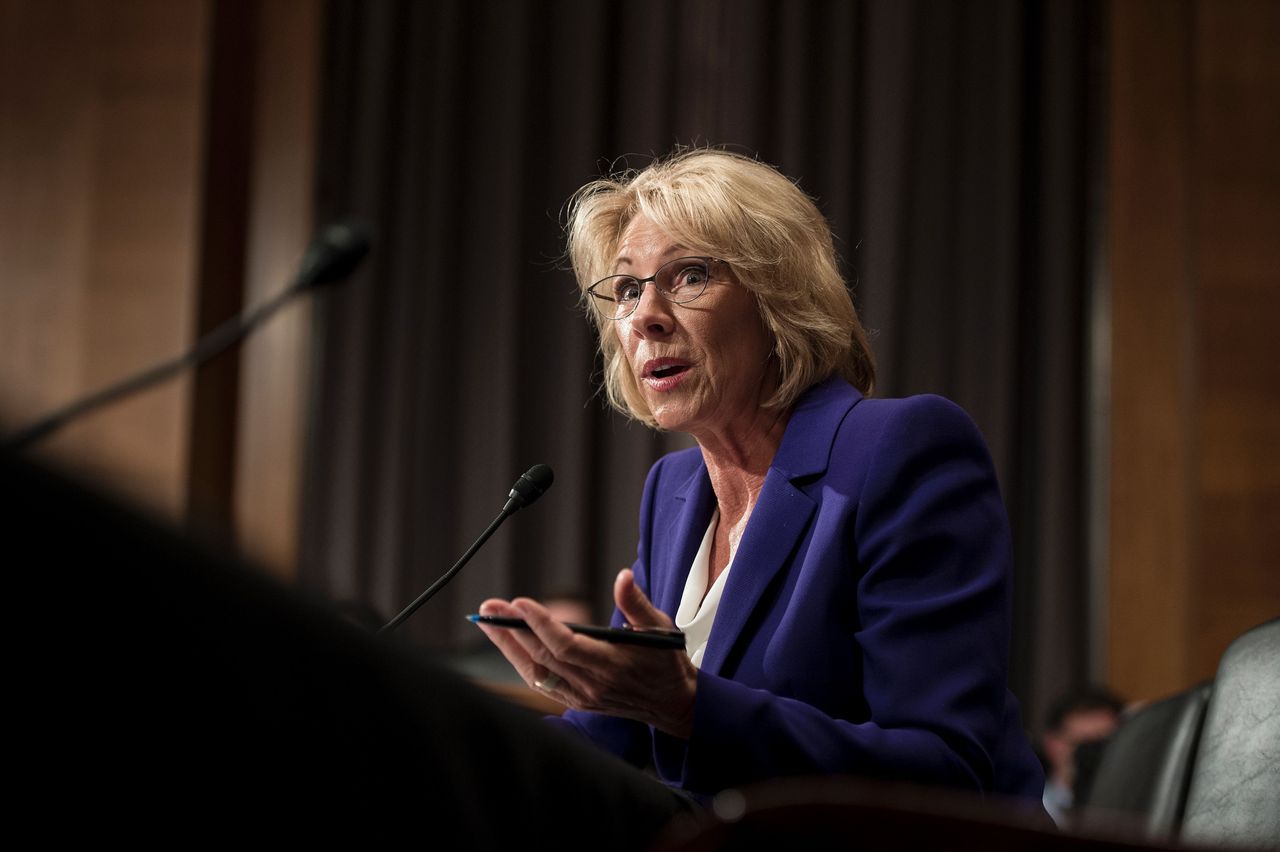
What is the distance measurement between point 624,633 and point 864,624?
44 centimetres

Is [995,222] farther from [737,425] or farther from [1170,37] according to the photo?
[737,425]

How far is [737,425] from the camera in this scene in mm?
1822

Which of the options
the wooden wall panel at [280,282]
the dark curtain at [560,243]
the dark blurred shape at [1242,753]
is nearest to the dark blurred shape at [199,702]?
the dark blurred shape at [1242,753]

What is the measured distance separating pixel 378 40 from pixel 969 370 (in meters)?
2.64

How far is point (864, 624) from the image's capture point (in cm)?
144

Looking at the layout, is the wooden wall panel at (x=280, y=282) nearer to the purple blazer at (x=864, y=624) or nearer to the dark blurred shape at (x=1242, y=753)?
the purple blazer at (x=864, y=624)

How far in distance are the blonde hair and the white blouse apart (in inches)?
9.1

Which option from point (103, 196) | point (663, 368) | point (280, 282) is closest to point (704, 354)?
point (663, 368)

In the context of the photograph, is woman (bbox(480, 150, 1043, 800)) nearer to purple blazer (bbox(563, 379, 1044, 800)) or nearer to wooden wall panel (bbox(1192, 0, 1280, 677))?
purple blazer (bbox(563, 379, 1044, 800))

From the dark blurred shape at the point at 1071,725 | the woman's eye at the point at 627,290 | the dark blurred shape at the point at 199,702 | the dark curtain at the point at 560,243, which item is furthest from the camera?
the dark curtain at the point at 560,243

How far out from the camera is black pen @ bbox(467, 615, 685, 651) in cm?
109

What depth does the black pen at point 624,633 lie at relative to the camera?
1095mm

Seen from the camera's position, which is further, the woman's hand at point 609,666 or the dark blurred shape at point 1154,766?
the dark blurred shape at point 1154,766

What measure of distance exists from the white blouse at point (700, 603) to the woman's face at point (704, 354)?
0.56ft
